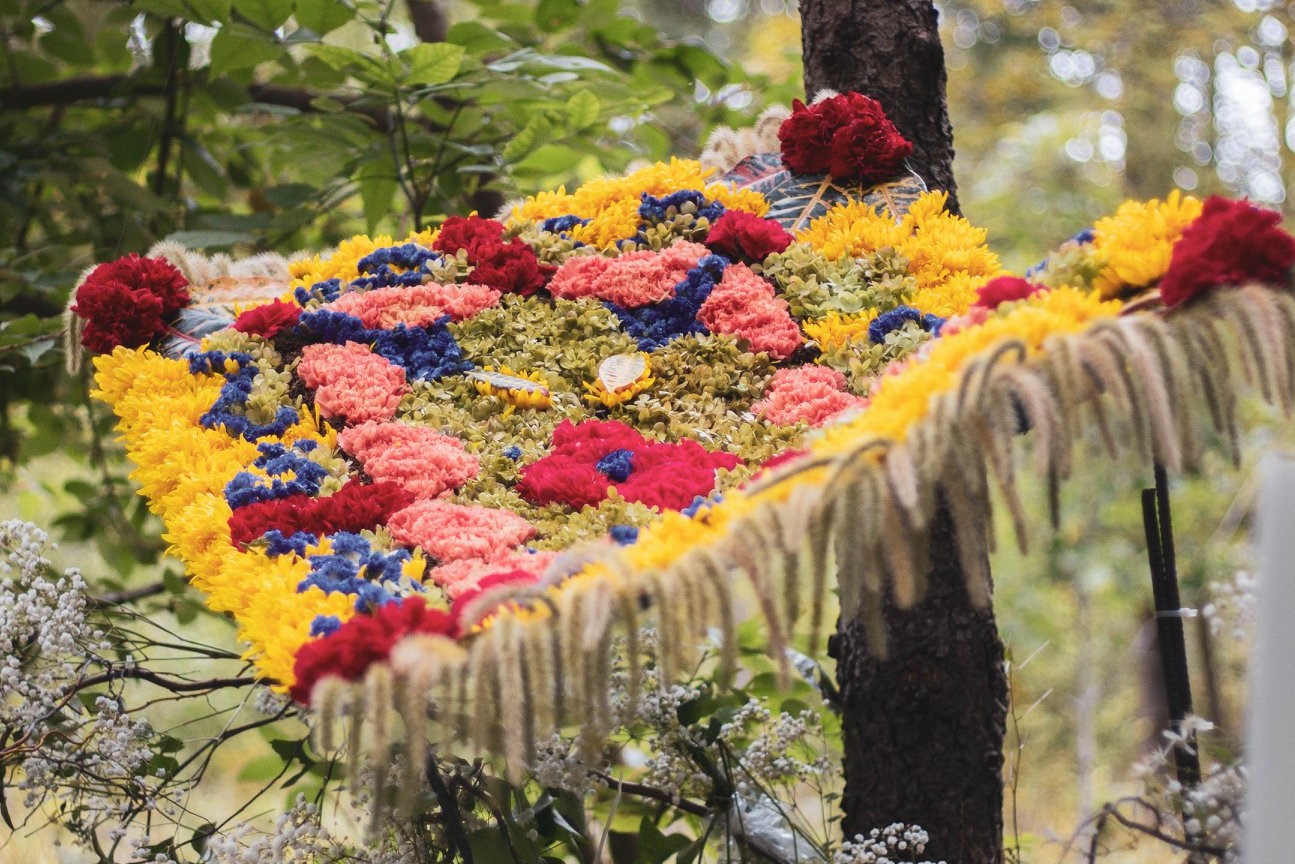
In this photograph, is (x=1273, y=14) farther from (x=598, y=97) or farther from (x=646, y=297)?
(x=646, y=297)

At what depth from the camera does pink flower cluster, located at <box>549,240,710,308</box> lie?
1305 mm

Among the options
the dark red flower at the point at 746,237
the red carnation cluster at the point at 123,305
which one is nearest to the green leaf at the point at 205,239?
the red carnation cluster at the point at 123,305

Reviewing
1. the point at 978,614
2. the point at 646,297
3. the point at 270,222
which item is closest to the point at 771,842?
the point at 978,614

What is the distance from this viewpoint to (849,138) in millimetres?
1324

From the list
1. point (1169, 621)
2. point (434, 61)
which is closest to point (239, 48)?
point (434, 61)

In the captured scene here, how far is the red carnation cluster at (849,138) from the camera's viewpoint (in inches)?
52.6

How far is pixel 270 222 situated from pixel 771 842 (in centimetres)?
136

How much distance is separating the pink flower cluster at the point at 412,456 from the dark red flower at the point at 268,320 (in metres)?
0.20

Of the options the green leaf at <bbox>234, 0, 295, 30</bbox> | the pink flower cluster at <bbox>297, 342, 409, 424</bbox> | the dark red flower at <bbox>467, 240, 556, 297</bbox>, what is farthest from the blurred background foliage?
the pink flower cluster at <bbox>297, 342, 409, 424</bbox>

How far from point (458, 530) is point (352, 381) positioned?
0.31 metres

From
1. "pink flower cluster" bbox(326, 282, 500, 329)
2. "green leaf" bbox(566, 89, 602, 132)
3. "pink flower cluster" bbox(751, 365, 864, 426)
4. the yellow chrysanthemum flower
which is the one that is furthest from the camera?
"green leaf" bbox(566, 89, 602, 132)

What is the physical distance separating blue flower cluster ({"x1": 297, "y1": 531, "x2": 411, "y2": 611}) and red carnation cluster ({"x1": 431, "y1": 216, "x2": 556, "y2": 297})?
460 mm

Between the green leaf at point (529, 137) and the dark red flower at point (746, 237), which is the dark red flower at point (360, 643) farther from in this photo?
the green leaf at point (529, 137)

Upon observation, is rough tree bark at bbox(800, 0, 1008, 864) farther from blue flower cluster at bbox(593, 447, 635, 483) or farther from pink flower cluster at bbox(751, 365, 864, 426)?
blue flower cluster at bbox(593, 447, 635, 483)
